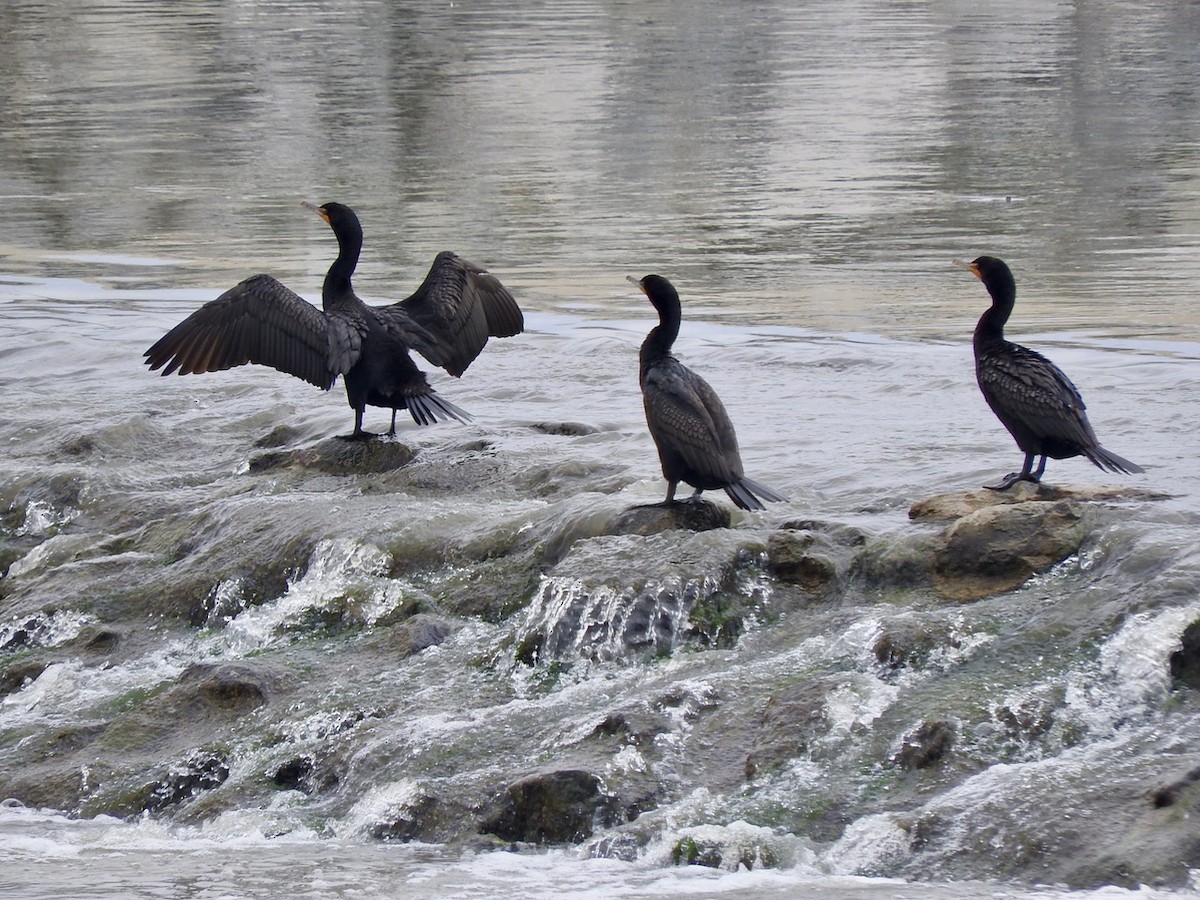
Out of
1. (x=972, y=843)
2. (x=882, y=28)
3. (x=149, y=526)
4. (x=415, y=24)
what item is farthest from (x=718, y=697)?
(x=415, y=24)

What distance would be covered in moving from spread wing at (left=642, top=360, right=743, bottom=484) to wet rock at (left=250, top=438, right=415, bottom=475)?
7.17 feet

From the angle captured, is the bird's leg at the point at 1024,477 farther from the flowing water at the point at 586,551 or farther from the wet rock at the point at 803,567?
the wet rock at the point at 803,567

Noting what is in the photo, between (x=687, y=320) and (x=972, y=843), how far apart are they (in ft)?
26.6

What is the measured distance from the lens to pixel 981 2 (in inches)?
1937

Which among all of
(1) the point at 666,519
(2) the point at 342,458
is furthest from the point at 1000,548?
(2) the point at 342,458

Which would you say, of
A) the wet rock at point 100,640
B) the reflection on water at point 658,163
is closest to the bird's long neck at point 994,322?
the wet rock at point 100,640

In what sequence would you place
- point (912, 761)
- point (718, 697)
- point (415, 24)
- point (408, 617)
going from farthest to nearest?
1. point (415, 24)
2. point (408, 617)
3. point (718, 697)
4. point (912, 761)

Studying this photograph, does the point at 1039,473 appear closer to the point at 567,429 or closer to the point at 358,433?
the point at 567,429

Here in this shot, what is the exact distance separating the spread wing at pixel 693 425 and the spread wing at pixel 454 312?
7.75 feet

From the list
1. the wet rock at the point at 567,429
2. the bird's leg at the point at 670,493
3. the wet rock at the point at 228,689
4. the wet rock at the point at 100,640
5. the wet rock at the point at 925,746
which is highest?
the bird's leg at the point at 670,493

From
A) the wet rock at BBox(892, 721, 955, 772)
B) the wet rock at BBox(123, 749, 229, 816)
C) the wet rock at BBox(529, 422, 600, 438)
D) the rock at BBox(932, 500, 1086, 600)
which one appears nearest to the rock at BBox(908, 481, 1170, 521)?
the rock at BBox(932, 500, 1086, 600)

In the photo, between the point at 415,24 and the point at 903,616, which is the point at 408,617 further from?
the point at 415,24

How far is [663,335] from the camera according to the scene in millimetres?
7543

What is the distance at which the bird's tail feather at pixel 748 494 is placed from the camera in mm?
7059
